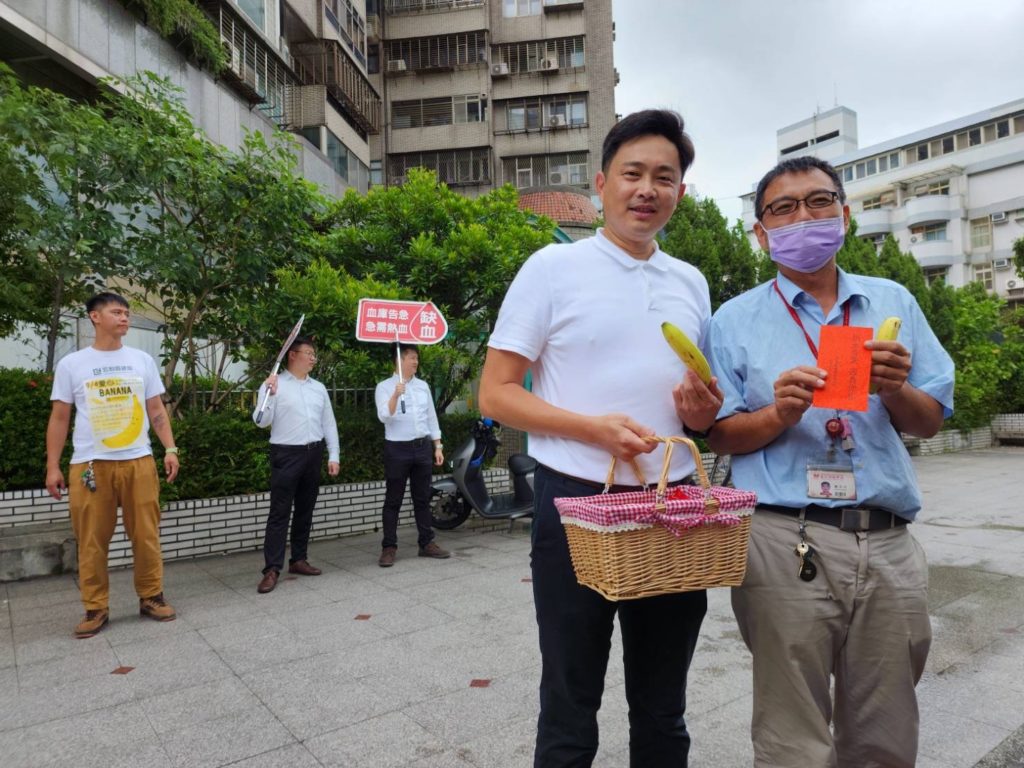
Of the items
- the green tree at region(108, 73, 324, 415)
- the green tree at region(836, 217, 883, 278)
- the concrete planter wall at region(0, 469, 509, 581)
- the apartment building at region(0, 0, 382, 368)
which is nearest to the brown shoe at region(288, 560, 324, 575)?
the concrete planter wall at region(0, 469, 509, 581)

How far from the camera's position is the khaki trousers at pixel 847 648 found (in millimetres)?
1674

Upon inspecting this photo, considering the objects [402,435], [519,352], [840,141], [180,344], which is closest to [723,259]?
[402,435]

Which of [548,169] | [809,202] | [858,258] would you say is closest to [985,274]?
[548,169]

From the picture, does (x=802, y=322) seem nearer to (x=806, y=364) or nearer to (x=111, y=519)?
(x=806, y=364)

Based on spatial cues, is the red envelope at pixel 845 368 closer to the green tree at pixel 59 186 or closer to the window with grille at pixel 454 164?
the green tree at pixel 59 186

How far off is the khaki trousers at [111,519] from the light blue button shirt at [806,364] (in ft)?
12.4

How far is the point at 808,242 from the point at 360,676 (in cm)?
278

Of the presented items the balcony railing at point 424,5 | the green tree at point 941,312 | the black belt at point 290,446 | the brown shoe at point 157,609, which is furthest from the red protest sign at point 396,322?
the balcony railing at point 424,5

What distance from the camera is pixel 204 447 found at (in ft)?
20.6

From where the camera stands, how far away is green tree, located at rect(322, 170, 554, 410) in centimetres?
729

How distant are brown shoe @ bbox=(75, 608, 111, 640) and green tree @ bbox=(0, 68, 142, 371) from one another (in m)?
2.96

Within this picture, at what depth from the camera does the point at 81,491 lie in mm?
4172

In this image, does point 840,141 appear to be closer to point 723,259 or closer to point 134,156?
point 723,259

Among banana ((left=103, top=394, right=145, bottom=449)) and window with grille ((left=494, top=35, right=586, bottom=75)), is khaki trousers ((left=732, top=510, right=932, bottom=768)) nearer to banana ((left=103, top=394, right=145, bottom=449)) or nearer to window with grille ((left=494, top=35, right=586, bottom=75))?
banana ((left=103, top=394, right=145, bottom=449))
